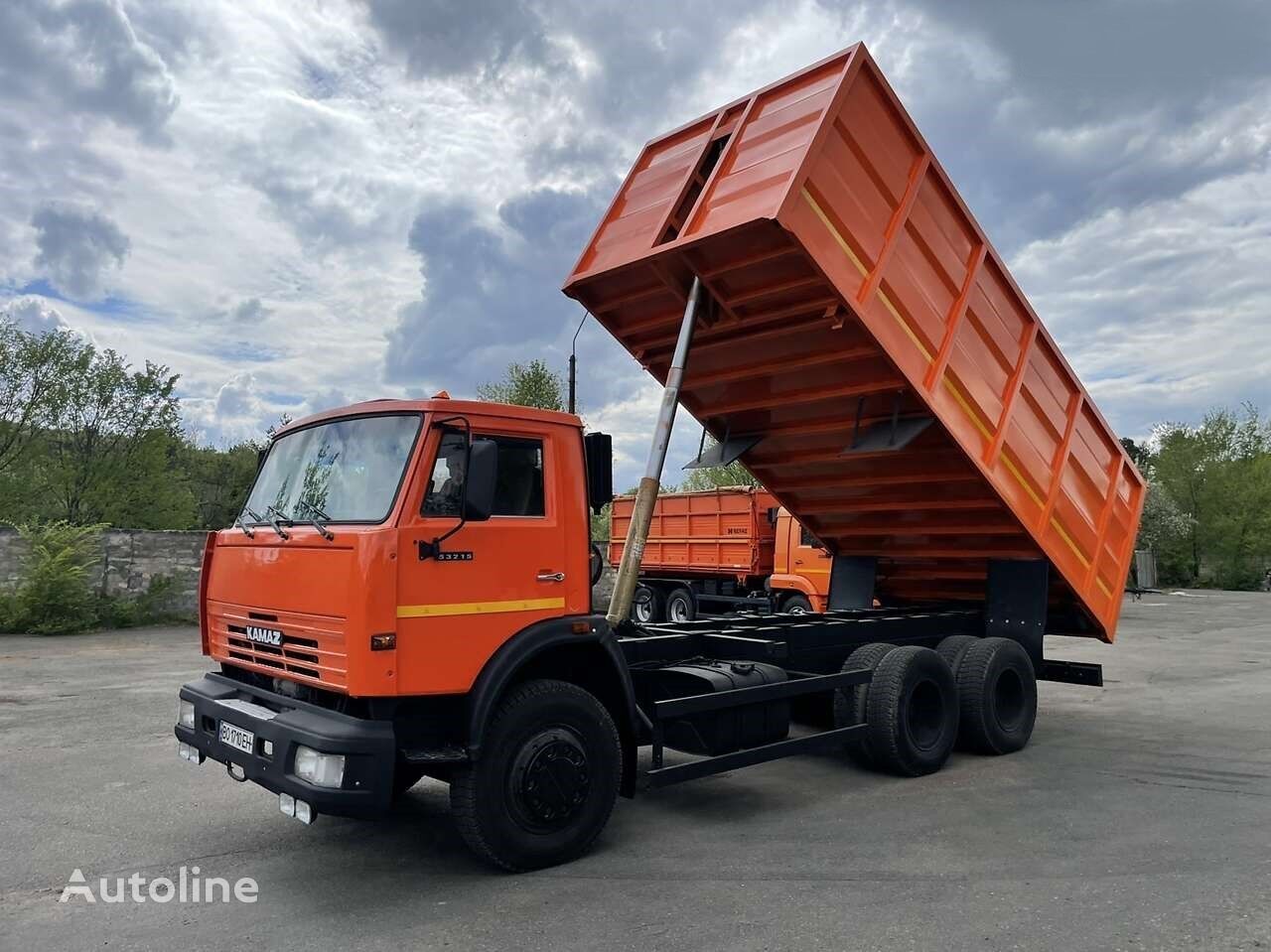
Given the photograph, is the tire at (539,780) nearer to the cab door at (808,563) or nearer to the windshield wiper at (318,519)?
the windshield wiper at (318,519)

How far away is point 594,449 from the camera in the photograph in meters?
5.11

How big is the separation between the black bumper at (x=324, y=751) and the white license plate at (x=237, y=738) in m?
0.03

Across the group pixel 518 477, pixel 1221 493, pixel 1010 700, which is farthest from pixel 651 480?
pixel 1221 493

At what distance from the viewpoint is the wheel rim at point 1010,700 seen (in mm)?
7238

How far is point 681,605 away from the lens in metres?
18.6

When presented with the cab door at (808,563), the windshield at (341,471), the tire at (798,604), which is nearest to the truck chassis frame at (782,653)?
the windshield at (341,471)

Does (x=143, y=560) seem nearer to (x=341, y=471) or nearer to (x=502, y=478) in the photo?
(x=341, y=471)

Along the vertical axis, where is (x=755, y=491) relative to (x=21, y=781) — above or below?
above

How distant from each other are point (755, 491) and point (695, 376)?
34.5 feet

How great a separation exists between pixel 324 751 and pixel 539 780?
106cm

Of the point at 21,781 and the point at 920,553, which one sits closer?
the point at 21,781

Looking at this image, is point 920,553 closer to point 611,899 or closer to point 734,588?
point 611,899

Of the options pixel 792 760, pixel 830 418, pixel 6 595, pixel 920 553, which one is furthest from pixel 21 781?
pixel 6 595

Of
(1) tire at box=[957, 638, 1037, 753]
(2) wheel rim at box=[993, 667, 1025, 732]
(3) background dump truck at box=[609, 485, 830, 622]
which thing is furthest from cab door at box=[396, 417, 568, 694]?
(3) background dump truck at box=[609, 485, 830, 622]
